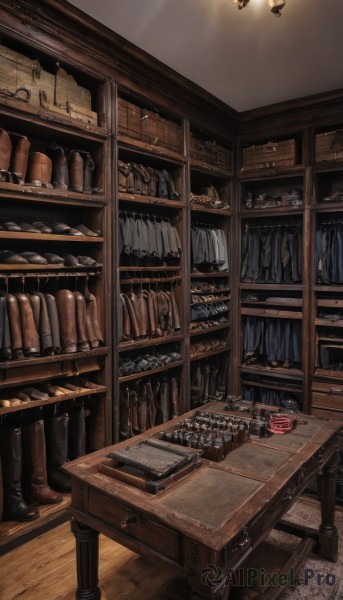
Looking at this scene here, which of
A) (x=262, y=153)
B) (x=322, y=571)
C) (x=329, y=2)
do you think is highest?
(x=329, y=2)

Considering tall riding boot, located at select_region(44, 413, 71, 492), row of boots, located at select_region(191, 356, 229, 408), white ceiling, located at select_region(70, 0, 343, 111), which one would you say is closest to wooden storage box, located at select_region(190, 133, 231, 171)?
white ceiling, located at select_region(70, 0, 343, 111)

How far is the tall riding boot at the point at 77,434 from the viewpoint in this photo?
302 cm

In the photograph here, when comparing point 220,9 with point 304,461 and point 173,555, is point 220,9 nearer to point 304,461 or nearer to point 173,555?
point 304,461

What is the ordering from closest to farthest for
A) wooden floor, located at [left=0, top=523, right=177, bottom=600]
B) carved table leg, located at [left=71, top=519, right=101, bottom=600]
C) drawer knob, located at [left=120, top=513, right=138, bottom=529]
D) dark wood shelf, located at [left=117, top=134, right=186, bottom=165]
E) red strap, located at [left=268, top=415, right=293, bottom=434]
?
1. drawer knob, located at [left=120, top=513, right=138, bottom=529]
2. carved table leg, located at [left=71, top=519, right=101, bottom=600]
3. wooden floor, located at [left=0, top=523, right=177, bottom=600]
4. red strap, located at [left=268, top=415, right=293, bottom=434]
5. dark wood shelf, located at [left=117, top=134, right=186, bottom=165]

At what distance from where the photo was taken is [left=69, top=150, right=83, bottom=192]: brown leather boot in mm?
2996

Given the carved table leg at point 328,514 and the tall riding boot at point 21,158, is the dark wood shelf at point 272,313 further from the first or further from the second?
the tall riding boot at point 21,158

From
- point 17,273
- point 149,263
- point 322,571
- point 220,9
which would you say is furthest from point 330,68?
point 322,571

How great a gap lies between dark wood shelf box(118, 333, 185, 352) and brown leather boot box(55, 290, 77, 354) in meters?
0.44

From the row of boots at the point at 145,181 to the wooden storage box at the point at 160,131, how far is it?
22 centimetres

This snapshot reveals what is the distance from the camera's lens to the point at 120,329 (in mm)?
3266

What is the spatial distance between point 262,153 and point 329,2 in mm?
1900

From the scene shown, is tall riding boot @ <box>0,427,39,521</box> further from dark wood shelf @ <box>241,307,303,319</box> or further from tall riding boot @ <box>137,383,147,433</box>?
dark wood shelf @ <box>241,307,303,319</box>

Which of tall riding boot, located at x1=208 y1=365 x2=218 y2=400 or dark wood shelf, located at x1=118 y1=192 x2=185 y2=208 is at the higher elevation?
dark wood shelf, located at x1=118 y1=192 x2=185 y2=208

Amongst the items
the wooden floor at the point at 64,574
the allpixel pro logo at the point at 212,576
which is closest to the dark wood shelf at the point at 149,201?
the wooden floor at the point at 64,574
